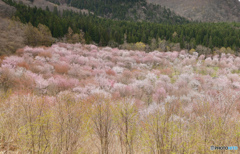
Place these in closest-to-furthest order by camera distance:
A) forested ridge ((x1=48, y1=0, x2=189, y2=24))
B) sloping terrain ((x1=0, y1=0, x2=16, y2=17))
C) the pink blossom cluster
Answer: the pink blossom cluster < sloping terrain ((x1=0, y1=0, x2=16, y2=17)) < forested ridge ((x1=48, y1=0, x2=189, y2=24))

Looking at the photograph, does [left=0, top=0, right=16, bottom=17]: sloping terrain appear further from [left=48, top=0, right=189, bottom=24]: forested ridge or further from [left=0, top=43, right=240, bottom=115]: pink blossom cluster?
[left=48, top=0, right=189, bottom=24]: forested ridge

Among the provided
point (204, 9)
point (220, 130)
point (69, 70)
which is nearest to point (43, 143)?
point (220, 130)

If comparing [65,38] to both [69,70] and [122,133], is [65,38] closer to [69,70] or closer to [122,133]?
[69,70]

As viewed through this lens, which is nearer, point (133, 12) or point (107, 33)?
point (107, 33)

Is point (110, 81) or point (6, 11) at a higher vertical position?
point (6, 11)

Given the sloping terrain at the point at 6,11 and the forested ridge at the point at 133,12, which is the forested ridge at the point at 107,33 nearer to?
the sloping terrain at the point at 6,11

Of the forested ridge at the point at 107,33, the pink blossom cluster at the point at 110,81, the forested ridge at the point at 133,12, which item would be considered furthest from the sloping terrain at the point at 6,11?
the forested ridge at the point at 133,12

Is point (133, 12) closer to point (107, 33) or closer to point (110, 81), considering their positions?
point (107, 33)

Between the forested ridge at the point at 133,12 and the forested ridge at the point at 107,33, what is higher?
the forested ridge at the point at 133,12

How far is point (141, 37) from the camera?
54875mm

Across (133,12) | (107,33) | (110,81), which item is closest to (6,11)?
(107,33)

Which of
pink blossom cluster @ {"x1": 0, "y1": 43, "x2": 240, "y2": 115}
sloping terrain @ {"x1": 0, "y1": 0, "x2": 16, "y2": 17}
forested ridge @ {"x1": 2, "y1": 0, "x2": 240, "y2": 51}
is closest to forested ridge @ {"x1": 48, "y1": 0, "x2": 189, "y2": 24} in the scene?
forested ridge @ {"x1": 2, "y1": 0, "x2": 240, "y2": 51}

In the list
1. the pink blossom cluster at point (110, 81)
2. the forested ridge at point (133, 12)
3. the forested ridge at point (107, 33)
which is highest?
the forested ridge at point (133, 12)

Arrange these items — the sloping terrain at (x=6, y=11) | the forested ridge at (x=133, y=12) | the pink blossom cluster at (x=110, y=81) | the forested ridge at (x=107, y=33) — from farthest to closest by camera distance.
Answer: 1. the forested ridge at (x=133, y=12)
2. the sloping terrain at (x=6, y=11)
3. the forested ridge at (x=107, y=33)
4. the pink blossom cluster at (x=110, y=81)
